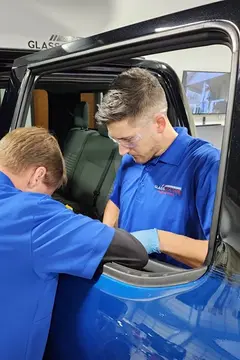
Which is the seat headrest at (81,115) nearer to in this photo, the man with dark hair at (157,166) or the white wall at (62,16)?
the white wall at (62,16)

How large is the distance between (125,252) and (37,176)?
1.29 feet

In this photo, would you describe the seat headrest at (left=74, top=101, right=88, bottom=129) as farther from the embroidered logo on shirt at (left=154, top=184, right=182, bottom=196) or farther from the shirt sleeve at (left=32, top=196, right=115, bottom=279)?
the shirt sleeve at (left=32, top=196, right=115, bottom=279)

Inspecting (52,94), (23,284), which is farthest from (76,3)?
Answer: (23,284)

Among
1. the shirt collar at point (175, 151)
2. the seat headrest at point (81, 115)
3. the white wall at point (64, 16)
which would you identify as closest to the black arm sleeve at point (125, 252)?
the shirt collar at point (175, 151)

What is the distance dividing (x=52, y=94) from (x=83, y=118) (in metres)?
0.37

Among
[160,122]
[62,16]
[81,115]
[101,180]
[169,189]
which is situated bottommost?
[101,180]

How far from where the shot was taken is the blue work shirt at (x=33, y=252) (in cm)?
115

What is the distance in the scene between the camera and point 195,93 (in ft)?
22.0

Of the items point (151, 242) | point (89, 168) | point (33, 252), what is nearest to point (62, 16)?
point (89, 168)

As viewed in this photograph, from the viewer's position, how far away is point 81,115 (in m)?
4.06

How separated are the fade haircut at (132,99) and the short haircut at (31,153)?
0.91 ft

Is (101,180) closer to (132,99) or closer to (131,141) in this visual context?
(131,141)

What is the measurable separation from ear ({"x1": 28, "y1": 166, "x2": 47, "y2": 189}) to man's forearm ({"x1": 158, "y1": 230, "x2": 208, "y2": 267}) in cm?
43

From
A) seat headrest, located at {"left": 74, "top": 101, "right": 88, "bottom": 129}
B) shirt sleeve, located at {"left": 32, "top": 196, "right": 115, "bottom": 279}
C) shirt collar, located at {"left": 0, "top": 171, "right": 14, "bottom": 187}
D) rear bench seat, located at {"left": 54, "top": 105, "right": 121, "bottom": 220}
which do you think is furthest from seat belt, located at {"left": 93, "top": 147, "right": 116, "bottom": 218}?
shirt sleeve, located at {"left": 32, "top": 196, "right": 115, "bottom": 279}
